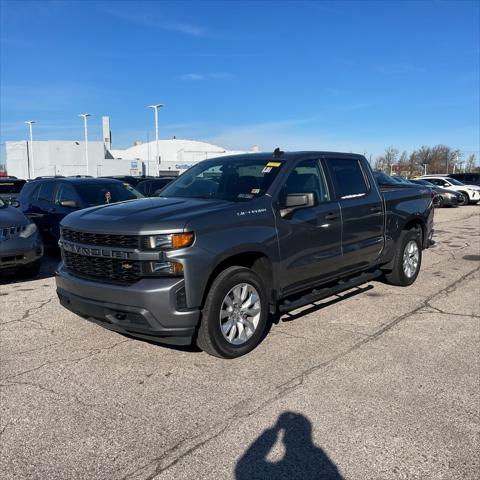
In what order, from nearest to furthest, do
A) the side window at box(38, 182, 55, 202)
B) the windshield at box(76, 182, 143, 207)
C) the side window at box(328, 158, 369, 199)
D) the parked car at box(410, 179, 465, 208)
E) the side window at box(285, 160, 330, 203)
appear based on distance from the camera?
the side window at box(285, 160, 330, 203), the side window at box(328, 158, 369, 199), the windshield at box(76, 182, 143, 207), the side window at box(38, 182, 55, 202), the parked car at box(410, 179, 465, 208)

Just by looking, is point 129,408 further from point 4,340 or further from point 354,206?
point 354,206

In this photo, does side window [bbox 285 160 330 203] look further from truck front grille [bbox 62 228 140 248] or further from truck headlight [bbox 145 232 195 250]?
truck front grille [bbox 62 228 140 248]

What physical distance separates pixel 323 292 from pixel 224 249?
173 centimetres

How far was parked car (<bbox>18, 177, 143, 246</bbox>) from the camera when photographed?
9359mm

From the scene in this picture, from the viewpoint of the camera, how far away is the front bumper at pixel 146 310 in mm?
3900

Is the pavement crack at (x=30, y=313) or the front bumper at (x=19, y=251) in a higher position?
the front bumper at (x=19, y=251)

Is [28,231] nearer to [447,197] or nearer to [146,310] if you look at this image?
[146,310]

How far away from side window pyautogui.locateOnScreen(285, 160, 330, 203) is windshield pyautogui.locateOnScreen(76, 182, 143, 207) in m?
5.14

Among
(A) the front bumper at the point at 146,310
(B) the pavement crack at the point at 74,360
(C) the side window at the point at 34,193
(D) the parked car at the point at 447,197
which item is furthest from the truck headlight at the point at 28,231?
Answer: (D) the parked car at the point at 447,197

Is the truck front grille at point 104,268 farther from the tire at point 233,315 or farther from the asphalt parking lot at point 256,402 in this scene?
the asphalt parking lot at point 256,402

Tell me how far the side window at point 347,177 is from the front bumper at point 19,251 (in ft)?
15.4

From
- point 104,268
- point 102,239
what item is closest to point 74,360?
point 104,268

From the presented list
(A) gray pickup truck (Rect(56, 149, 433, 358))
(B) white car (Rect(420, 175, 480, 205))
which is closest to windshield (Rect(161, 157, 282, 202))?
(A) gray pickup truck (Rect(56, 149, 433, 358))

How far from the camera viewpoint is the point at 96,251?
4262mm
